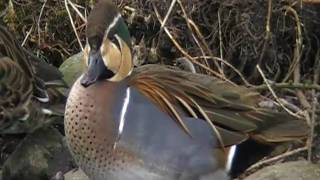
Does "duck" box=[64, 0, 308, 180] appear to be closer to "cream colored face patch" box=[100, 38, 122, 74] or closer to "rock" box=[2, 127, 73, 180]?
"cream colored face patch" box=[100, 38, 122, 74]

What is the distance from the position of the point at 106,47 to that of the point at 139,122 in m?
0.29

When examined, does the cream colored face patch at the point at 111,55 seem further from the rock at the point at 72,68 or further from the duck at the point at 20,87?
the rock at the point at 72,68

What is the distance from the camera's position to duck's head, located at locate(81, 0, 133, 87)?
10.3 ft

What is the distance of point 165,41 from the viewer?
16.6 ft

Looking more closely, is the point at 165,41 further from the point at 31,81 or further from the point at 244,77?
the point at 31,81

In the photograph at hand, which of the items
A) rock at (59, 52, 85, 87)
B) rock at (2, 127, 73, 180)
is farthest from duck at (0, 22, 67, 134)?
rock at (59, 52, 85, 87)

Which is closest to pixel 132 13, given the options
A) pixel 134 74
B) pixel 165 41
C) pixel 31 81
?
pixel 165 41

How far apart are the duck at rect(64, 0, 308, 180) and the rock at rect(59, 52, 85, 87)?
1454 millimetres

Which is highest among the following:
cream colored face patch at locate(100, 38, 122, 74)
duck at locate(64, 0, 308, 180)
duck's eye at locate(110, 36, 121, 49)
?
duck's eye at locate(110, 36, 121, 49)

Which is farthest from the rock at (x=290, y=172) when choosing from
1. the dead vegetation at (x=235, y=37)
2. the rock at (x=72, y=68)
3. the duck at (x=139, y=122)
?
the rock at (x=72, y=68)

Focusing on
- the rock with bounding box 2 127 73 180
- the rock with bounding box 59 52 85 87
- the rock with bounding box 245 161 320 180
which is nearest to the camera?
the rock with bounding box 245 161 320 180

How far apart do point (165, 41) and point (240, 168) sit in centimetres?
179

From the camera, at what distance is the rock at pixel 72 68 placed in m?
4.79

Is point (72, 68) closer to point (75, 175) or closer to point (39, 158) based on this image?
point (39, 158)
